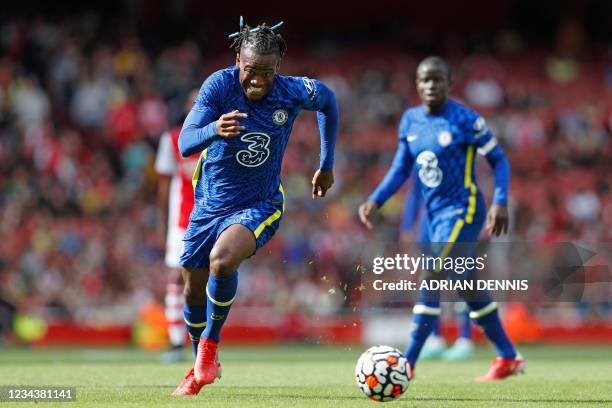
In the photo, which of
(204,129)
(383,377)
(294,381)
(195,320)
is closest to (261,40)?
(204,129)

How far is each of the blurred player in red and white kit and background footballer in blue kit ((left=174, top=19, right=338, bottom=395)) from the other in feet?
10.6

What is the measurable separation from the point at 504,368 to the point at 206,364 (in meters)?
2.81

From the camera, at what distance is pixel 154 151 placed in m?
20.5

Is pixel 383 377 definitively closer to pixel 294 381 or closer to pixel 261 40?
pixel 294 381


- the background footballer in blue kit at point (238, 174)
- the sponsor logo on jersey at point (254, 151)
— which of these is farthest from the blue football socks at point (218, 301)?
the sponsor logo on jersey at point (254, 151)

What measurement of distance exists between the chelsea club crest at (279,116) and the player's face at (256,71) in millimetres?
180

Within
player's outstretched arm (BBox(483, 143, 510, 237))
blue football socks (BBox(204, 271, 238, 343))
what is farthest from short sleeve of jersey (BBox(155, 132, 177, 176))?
blue football socks (BBox(204, 271, 238, 343))

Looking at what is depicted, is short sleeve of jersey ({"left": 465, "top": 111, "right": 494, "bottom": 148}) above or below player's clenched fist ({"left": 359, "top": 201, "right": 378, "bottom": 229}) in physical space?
above

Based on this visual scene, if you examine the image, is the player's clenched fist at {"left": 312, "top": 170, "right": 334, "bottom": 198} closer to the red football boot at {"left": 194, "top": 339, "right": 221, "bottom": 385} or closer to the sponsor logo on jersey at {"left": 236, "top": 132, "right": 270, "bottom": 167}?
the sponsor logo on jersey at {"left": 236, "top": 132, "right": 270, "bottom": 167}

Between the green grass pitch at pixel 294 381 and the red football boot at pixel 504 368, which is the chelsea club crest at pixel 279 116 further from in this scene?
the red football boot at pixel 504 368

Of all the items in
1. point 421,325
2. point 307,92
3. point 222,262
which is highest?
point 307,92

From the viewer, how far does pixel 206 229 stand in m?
7.62

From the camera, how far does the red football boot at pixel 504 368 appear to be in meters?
9.12

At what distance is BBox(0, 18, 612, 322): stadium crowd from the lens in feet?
58.9
